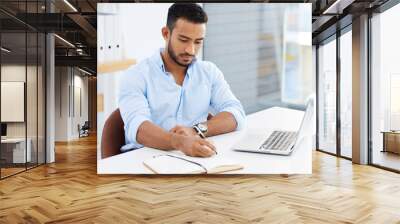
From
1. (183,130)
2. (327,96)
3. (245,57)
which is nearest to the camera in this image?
(183,130)

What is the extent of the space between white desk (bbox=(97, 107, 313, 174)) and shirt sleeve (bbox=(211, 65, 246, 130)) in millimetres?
142

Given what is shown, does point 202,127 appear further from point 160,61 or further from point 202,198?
point 202,198

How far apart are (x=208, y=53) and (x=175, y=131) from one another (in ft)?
4.34

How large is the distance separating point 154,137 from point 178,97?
27.7 inches

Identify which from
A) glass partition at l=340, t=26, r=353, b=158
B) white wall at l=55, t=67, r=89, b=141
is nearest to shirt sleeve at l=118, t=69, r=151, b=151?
glass partition at l=340, t=26, r=353, b=158

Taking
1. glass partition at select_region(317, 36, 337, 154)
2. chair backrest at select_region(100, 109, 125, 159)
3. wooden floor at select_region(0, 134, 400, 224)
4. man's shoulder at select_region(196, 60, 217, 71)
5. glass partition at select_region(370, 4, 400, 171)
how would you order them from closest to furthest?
1. wooden floor at select_region(0, 134, 400, 224)
2. chair backrest at select_region(100, 109, 125, 159)
3. man's shoulder at select_region(196, 60, 217, 71)
4. glass partition at select_region(370, 4, 400, 171)
5. glass partition at select_region(317, 36, 337, 154)

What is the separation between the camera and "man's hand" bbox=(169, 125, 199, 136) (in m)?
5.99

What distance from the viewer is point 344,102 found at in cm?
898

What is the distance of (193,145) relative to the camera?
5.91 meters

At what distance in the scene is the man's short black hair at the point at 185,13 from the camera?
244 inches

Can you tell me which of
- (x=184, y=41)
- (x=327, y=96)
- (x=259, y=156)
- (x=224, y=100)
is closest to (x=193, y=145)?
(x=224, y=100)

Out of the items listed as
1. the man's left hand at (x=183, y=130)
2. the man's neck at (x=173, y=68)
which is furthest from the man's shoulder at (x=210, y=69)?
the man's left hand at (x=183, y=130)

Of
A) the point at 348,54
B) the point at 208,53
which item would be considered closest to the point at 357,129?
the point at 348,54

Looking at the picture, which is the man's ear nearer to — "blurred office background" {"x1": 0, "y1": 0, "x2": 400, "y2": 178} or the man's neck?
"blurred office background" {"x1": 0, "y1": 0, "x2": 400, "y2": 178}
